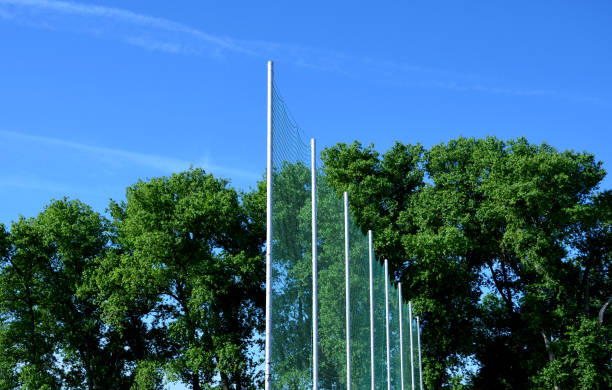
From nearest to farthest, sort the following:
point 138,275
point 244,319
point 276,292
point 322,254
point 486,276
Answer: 1. point 276,292
2. point 322,254
3. point 138,275
4. point 244,319
5. point 486,276

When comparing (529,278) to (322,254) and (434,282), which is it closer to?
(434,282)

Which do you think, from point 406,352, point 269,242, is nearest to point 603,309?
point 406,352

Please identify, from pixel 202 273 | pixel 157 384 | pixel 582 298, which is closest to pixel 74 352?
pixel 157 384

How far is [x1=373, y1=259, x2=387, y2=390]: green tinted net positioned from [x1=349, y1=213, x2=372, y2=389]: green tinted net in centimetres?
82

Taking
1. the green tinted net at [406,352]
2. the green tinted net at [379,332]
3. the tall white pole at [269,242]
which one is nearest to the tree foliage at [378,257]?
the green tinted net at [406,352]

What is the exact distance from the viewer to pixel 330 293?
37.2 feet

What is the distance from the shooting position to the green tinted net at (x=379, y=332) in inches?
609

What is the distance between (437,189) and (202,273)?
36.2 ft

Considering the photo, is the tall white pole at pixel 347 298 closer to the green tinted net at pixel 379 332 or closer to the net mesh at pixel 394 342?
the green tinted net at pixel 379 332

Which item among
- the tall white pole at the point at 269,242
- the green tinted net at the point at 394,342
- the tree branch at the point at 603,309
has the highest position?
the tree branch at the point at 603,309

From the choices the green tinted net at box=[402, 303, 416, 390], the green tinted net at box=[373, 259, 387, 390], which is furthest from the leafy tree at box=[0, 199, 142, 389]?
the green tinted net at box=[373, 259, 387, 390]

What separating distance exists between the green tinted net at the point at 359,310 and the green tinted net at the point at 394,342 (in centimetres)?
402

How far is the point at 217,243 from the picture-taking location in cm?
3030

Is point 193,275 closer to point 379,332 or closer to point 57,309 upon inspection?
point 57,309
